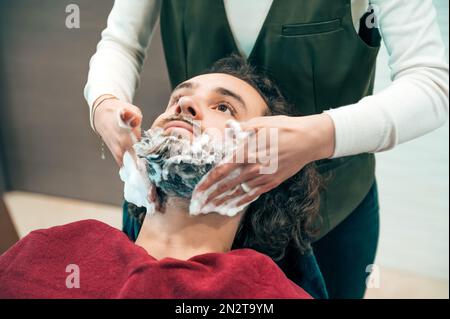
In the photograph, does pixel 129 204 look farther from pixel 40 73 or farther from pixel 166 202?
pixel 40 73

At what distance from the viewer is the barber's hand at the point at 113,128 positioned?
0.95 m

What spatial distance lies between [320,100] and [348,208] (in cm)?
30

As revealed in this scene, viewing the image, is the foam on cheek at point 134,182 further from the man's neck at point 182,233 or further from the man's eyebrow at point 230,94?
the man's eyebrow at point 230,94

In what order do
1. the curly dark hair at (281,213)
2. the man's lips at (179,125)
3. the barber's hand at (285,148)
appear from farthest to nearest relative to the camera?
the curly dark hair at (281,213) < the man's lips at (179,125) < the barber's hand at (285,148)

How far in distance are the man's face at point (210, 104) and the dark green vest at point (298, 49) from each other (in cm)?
6

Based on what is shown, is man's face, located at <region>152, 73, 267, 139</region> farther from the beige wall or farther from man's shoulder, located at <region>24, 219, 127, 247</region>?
man's shoulder, located at <region>24, 219, 127, 247</region>

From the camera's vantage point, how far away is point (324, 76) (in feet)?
3.37

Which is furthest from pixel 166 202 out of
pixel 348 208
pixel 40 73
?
pixel 348 208

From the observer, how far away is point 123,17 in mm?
1046

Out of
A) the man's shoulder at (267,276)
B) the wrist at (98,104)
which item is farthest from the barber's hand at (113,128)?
the man's shoulder at (267,276)

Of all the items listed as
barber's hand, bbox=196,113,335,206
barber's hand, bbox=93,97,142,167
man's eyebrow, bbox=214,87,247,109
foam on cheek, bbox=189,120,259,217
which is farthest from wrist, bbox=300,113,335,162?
barber's hand, bbox=93,97,142,167

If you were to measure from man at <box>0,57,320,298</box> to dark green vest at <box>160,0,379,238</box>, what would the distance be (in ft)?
0.14

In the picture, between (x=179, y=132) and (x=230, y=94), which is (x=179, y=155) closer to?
(x=179, y=132)

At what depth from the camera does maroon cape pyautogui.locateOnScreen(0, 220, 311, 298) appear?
91cm
